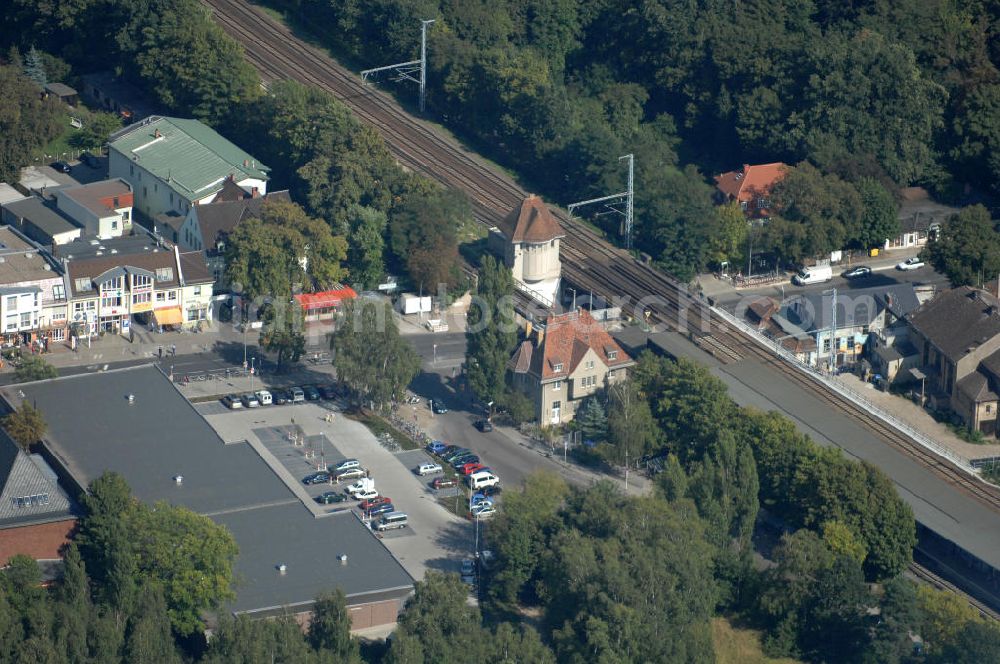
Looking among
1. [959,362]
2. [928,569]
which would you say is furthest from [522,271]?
[928,569]

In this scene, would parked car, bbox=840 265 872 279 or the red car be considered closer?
the red car

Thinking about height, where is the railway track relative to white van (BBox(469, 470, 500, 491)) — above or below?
above

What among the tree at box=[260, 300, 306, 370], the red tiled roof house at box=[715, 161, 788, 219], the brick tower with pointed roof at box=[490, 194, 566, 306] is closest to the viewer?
the tree at box=[260, 300, 306, 370]

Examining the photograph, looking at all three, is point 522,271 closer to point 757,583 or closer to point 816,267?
point 816,267

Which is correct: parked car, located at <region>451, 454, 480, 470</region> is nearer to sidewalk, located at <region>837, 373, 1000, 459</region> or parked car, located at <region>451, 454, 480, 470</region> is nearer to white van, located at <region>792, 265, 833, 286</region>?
sidewalk, located at <region>837, 373, 1000, 459</region>

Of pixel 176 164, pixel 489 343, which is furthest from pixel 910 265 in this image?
pixel 176 164

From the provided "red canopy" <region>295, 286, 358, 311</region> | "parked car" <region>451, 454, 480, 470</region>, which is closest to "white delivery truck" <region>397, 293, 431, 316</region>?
"red canopy" <region>295, 286, 358, 311</region>

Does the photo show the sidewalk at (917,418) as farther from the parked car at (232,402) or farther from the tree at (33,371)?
the tree at (33,371)
